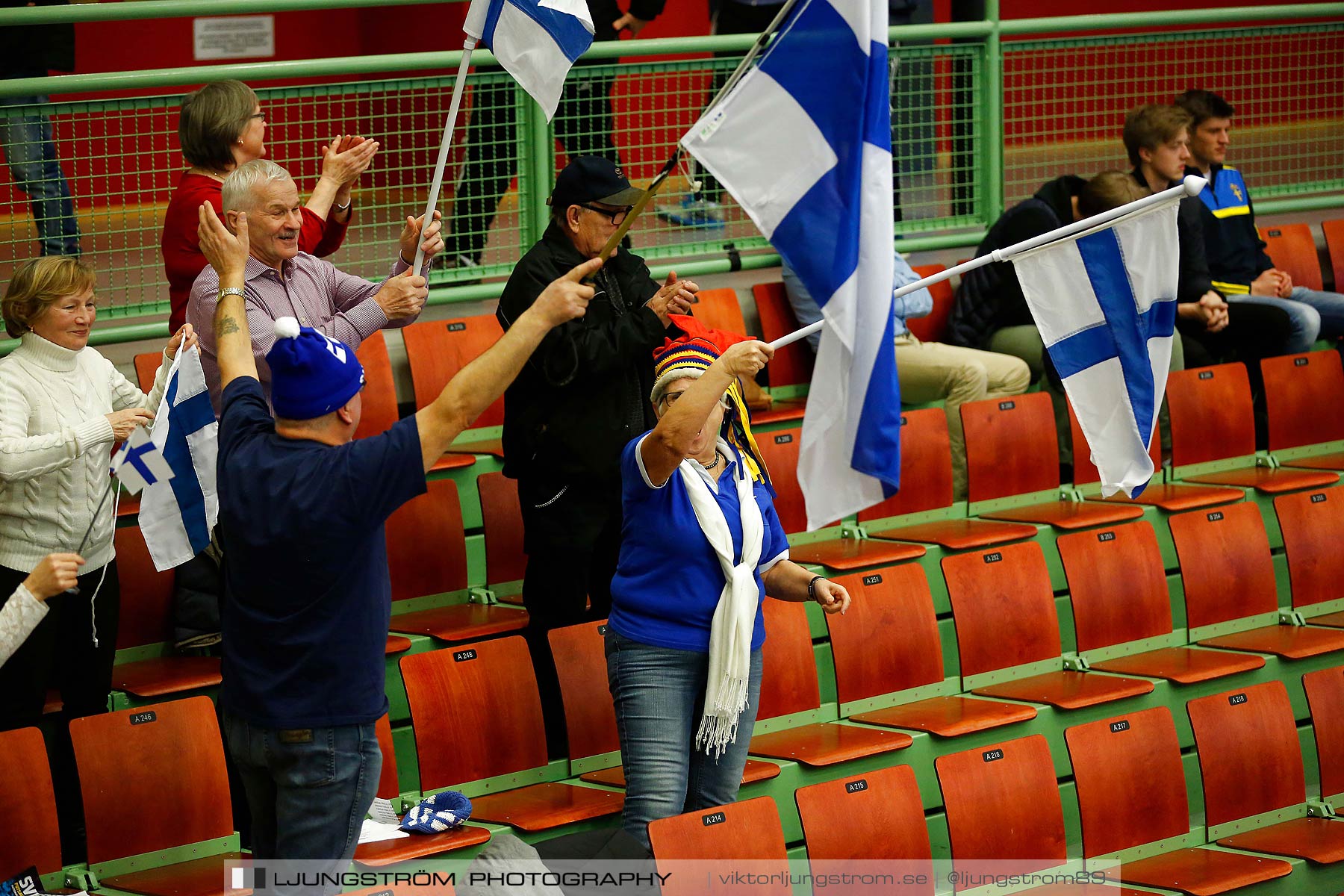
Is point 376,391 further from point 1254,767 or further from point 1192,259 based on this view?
point 1192,259

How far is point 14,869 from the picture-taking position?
370 cm

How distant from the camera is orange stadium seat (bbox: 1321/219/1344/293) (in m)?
7.80

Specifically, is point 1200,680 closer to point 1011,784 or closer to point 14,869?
point 1011,784

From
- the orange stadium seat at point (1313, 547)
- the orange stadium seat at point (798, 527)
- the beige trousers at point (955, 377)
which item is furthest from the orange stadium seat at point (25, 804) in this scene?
the orange stadium seat at point (1313, 547)

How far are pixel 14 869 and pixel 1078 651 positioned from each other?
10.8 ft

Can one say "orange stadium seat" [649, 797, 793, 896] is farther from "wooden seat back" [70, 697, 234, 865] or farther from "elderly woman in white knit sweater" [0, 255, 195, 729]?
"elderly woman in white knit sweater" [0, 255, 195, 729]

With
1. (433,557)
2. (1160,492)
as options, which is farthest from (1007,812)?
(1160,492)

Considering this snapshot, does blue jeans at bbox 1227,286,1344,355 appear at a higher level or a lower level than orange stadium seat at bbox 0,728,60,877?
higher

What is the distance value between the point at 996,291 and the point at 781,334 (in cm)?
89

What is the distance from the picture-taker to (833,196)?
3273 millimetres

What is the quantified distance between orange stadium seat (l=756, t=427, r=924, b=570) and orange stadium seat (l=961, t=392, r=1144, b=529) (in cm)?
55

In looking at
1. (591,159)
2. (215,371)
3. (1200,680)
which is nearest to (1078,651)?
(1200,680)

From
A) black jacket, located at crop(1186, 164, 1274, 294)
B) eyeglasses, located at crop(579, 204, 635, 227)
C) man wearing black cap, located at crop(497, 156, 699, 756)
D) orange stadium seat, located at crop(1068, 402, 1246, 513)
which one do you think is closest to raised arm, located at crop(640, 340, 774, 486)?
man wearing black cap, located at crop(497, 156, 699, 756)

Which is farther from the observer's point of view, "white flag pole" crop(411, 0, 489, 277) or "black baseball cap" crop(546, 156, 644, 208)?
"black baseball cap" crop(546, 156, 644, 208)
